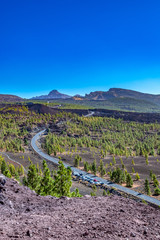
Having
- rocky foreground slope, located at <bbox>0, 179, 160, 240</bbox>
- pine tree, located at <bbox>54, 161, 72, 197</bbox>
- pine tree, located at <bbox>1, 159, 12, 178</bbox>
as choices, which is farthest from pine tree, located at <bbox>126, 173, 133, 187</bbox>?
rocky foreground slope, located at <bbox>0, 179, 160, 240</bbox>

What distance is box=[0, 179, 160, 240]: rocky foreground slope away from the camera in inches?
360

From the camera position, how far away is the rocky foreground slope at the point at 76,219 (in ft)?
30.0

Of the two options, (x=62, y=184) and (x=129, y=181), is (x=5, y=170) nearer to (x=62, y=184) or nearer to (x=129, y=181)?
→ (x=62, y=184)

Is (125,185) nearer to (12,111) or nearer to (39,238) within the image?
(39,238)

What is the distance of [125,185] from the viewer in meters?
53.8

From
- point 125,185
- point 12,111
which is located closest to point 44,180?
point 125,185

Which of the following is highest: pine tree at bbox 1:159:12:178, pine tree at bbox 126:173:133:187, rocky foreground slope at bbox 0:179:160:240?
rocky foreground slope at bbox 0:179:160:240

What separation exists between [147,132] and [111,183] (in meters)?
98.0

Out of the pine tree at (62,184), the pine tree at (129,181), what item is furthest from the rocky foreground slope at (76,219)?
the pine tree at (129,181)

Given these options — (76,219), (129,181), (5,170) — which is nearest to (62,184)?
(5,170)

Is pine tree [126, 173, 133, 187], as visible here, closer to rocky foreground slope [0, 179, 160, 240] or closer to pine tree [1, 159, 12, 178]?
pine tree [1, 159, 12, 178]

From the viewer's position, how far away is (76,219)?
10891 millimetres

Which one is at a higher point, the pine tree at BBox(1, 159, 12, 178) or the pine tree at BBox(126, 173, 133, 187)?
the pine tree at BBox(1, 159, 12, 178)

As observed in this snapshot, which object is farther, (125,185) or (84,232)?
(125,185)
